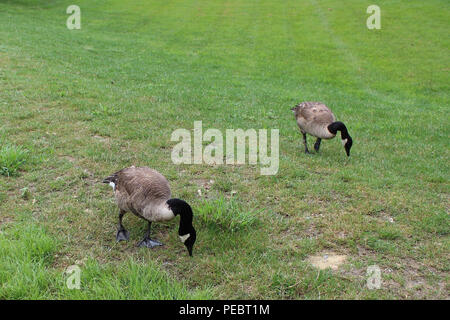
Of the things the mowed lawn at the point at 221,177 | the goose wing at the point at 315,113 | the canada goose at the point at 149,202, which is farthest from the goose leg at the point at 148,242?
the goose wing at the point at 315,113

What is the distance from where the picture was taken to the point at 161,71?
1820 cm

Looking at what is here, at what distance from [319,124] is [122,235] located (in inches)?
221

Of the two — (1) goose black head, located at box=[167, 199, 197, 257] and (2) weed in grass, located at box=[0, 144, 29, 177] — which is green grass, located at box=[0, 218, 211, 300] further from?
(2) weed in grass, located at box=[0, 144, 29, 177]

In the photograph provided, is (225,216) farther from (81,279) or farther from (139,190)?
(81,279)

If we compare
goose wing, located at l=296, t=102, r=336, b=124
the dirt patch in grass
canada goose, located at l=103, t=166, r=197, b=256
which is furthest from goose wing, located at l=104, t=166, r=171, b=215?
goose wing, located at l=296, t=102, r=336, b=124

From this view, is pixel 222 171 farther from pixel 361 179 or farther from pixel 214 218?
pixel 361 179

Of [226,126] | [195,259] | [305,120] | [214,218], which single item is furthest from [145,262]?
[226,126]

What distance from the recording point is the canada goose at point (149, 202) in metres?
4.94

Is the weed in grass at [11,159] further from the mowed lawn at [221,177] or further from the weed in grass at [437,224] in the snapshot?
the weed in grass at [437,224]

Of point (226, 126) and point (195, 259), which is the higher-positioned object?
point (226, 126)

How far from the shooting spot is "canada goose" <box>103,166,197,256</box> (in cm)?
494

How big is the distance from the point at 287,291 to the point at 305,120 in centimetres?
568

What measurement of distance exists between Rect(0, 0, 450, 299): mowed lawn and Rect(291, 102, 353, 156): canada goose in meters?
0.55

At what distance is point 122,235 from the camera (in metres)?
5.61
